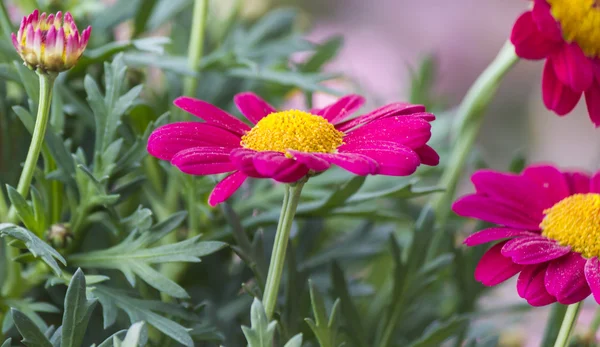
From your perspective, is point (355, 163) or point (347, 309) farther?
point (347, 309)

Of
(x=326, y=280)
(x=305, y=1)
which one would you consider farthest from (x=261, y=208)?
(x=305, y=1)

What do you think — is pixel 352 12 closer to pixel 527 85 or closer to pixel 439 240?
pixel 527 85

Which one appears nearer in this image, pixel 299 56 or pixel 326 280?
pixel 326 280

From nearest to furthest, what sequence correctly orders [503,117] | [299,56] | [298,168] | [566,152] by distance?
[298,168] → [299,56] → [566,152] → [503,117]

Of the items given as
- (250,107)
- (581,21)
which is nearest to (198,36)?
(250,107)

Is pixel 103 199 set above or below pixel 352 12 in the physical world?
above

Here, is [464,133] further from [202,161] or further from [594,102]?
[202,161]

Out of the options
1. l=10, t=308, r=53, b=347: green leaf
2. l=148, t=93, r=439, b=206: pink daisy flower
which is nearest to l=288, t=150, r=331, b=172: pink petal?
l=148, t=93, r=439, b=206: pink daisy flower
